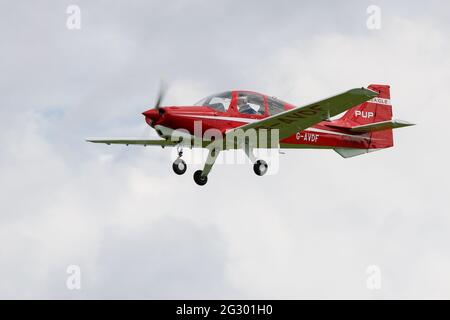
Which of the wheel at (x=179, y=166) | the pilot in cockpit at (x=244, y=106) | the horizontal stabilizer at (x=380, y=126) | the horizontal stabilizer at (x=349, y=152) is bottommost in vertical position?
the wheel at (x=179, y=166)

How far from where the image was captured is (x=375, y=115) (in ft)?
99.2

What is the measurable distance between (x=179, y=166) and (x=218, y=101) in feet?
7.25

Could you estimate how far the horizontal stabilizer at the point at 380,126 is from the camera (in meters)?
24.6

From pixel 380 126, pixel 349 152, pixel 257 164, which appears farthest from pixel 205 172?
pixel 380 126

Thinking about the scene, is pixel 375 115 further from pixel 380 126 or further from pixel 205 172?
pixel 205 172

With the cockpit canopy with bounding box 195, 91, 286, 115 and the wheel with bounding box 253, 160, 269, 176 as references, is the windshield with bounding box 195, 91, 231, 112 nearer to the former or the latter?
the cockpit canopy with bounding box 195, 91, 286, 115

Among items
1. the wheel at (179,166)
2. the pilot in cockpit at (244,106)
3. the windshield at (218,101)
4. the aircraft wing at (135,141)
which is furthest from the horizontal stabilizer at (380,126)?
the aircraft wing at (135,141)

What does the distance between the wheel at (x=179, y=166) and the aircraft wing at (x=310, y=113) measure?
2.09 m

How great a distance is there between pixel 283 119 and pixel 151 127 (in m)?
3.76

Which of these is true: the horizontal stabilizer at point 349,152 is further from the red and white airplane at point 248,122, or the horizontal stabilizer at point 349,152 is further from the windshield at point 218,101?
the windshield at point 218,101

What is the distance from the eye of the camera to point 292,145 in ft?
88.3

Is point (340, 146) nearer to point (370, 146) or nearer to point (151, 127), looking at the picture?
point (370, 146)

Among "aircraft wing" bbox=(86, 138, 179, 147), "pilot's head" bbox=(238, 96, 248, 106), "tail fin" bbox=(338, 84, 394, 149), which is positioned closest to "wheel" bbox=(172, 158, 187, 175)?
"aircraft wing" bbox=(86, 138, 179, 147)

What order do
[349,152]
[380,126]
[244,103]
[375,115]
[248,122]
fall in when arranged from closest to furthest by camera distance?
[248,122] → [244,103] → [380,126] → [349,152] → [375,115]
